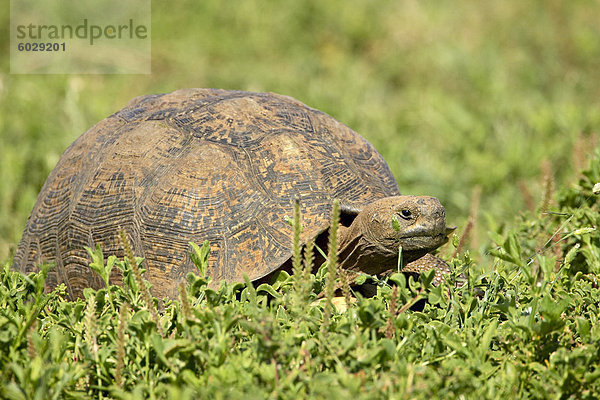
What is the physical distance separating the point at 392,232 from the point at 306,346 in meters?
1.03

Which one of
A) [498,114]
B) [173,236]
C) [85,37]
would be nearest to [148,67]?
[85,37]

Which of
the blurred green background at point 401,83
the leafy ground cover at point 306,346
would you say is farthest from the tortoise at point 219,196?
the blurred green background at point 401,83

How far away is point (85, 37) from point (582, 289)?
9.96 metres

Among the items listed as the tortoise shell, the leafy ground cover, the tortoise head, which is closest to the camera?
the leafy ground cover

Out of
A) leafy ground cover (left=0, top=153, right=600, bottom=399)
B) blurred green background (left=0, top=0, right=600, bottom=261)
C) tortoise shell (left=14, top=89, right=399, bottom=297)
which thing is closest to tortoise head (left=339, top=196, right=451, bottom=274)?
tortoise shell (left=14, top=89, right=399, bottom=297)

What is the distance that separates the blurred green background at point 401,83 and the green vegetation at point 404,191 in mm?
34

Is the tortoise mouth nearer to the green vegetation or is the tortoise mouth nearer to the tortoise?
the tortoise

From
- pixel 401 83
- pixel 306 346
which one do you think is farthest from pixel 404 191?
pixel 401 83

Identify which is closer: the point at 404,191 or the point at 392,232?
the point at 392,232

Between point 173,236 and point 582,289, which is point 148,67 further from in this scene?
point 582,289

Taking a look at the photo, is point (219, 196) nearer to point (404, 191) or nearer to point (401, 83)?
point (404, 191)

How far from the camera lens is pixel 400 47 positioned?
10.8 meters

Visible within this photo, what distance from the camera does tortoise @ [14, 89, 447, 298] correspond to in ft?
10.4

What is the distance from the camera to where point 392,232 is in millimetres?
3137
